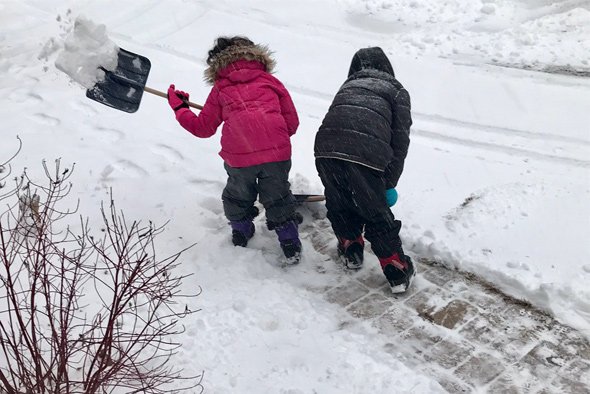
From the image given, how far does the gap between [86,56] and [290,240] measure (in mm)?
2102

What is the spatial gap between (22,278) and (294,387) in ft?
6.21

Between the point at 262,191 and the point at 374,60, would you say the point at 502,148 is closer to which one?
the point at 374,60

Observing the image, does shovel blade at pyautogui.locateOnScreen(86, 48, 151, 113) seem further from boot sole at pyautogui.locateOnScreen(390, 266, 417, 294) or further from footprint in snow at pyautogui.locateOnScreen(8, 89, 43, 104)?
boot sole at pyautogui.locateOnScreen(390, 266, 417, 294)

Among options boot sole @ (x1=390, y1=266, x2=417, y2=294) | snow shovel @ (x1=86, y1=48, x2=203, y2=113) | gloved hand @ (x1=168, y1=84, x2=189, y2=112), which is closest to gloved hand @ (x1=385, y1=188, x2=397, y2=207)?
boot sole @ (x1=390, y1=266, x2=417, y2=294)

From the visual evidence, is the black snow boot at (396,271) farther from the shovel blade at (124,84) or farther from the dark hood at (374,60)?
the shovel blade at (124,84)

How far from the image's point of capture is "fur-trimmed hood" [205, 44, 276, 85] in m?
3.86

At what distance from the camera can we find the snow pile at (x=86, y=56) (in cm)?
455

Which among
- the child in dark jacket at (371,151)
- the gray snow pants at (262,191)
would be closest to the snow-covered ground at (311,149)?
the gray snow pants at (262,191)

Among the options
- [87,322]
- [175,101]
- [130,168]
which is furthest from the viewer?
[130,168]

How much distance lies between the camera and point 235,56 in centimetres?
386

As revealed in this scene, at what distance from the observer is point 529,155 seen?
5793 millimetres

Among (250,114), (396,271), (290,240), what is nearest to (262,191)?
(290,240)

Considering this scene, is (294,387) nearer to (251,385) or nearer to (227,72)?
(251,385)

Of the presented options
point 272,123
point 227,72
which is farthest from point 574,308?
point 227,72
